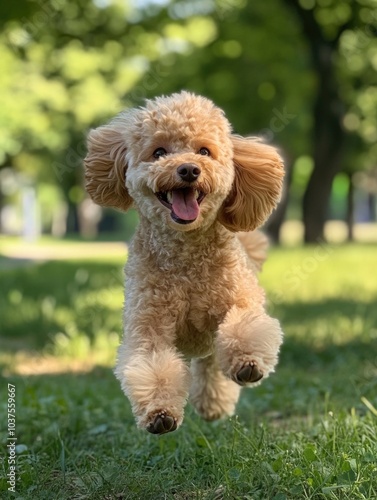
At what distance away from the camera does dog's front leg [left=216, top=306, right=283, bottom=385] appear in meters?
3.10

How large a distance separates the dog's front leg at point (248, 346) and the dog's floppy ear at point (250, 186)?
16.3 inches

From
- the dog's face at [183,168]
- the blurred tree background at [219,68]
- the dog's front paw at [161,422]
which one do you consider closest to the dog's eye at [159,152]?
the dog's face at [183,168]

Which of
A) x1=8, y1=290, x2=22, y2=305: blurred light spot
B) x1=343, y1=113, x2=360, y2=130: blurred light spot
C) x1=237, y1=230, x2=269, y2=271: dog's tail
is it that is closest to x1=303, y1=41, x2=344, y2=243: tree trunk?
x1=343, y1=113, x2=360, y2=130: blurred light spot

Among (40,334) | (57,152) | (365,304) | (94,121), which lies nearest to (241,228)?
(40,334)

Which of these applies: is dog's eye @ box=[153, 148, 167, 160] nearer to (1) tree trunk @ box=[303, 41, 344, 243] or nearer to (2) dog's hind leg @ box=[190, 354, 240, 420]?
(2) dog's hind leg @ box=[190, 354, 240, 420]

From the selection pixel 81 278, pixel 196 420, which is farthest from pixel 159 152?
pixel 81 278

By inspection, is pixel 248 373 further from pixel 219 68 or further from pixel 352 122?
pixel 352 122

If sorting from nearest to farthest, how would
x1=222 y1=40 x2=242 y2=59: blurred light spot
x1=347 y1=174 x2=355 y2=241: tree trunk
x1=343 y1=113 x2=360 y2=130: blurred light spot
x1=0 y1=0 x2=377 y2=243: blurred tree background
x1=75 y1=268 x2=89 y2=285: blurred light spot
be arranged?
x1=75 y1=268 x2=89 y2=285: blurred light spot
x1=0 y1=0 x2=377 y2=243: blurred tree background
x1=222 y1=40 x2=242 y2=59: blurred light spot
x1=343 y1=113 x2=360 y2=130: blurred light spot
x1=347 y1=174 x2=355 y2=241: tree trunk

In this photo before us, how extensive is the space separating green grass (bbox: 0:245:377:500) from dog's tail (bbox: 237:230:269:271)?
2.76ft

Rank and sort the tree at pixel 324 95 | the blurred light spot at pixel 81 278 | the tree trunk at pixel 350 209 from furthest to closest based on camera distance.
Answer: the tree trunk at pixel 350 209
the tree at pixel 324 95
the blurred light spot at pixel 81 278

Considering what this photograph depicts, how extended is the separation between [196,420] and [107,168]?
2.05m

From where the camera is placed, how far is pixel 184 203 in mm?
3146

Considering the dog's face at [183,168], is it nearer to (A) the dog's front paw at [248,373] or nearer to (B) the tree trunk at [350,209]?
(A) the dog's front paw at [248,373]

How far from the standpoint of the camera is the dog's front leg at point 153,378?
3.00 metres
